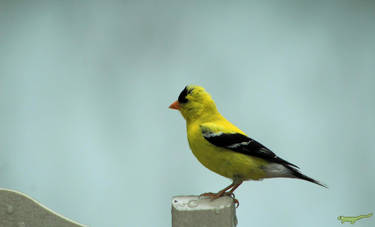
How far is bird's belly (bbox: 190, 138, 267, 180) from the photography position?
159 centimetres

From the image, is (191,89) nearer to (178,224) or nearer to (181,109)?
(181,109)

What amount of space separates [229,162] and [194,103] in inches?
11.4

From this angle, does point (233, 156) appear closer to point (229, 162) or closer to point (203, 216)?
point (229, 162)

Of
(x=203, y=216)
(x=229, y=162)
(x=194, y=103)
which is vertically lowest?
(x=203, y=216)

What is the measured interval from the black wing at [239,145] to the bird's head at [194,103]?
0.10m

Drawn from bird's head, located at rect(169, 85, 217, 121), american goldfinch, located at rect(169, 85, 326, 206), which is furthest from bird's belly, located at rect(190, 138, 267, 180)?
bird's head, located at rect(169, 85, 217, 121)

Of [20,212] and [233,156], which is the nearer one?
[20,212]

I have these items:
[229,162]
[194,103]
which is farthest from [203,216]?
[194,103]

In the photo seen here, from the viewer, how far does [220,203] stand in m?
1.35

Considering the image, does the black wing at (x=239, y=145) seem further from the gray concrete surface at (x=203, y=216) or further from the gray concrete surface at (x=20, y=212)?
the gray concrete surface at (x=20, y=212)

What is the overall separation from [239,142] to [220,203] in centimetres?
34

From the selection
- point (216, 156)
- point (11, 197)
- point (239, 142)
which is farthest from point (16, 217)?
point (239, 142)

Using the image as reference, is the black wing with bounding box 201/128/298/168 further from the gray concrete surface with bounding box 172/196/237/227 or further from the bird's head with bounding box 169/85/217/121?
the gray concrete surface with bounding box 172/196/237/227

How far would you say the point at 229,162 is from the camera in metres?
1.59
